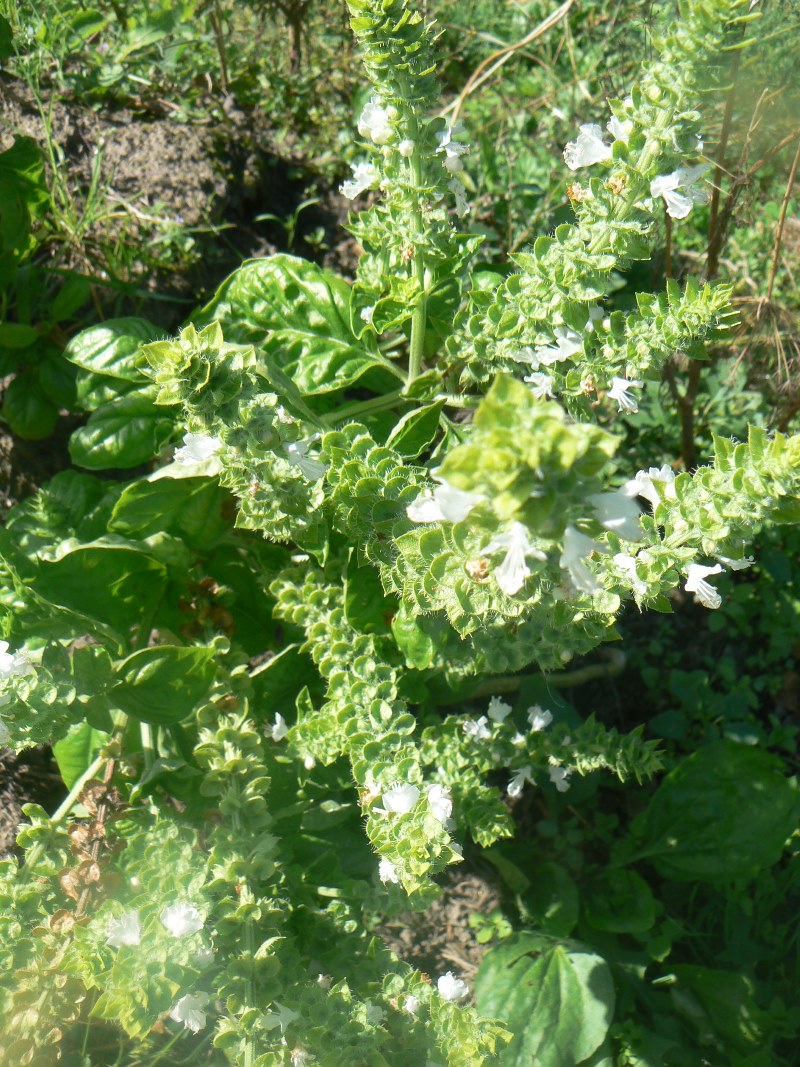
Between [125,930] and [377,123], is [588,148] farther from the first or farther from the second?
[125,930]

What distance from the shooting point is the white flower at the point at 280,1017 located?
1519 mm

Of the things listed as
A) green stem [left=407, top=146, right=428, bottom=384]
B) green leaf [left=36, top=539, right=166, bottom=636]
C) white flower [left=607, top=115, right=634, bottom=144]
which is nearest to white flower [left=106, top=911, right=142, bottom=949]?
green leaf [left=36, top=539, right=166, bottom=636]

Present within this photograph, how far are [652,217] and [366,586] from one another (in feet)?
2.95

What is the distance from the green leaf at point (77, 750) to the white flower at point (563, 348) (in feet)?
4.15

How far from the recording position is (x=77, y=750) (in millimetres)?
2105

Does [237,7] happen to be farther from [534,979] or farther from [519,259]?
[534,979]

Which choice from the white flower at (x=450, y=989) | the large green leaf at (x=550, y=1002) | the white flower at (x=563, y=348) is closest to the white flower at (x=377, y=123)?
the white flower at (x=563, y=348)

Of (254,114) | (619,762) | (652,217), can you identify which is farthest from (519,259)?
(254,114)

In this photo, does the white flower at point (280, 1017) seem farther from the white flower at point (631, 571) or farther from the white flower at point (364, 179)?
the white flower at point (364, 179)

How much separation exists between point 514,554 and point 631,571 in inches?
16.7

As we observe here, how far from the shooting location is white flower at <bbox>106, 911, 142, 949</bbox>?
158 cm

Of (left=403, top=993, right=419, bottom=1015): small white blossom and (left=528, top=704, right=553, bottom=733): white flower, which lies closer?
(left=403, top=993, right=419, bottom=1015): small white blossom

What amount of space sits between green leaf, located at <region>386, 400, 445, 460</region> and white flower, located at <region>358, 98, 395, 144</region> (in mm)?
489

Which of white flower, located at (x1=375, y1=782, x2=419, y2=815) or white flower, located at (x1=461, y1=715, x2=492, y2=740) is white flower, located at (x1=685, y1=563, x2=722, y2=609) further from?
white flower, located at (x1=461, y1=715, x2=492, y2=740)
